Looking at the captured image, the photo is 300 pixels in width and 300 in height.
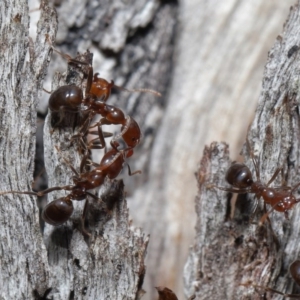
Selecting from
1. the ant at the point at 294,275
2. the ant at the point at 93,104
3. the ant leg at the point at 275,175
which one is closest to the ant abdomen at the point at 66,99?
the ant at the point at 93,104

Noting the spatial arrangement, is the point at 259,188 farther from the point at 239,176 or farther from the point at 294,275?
the point at 294,275

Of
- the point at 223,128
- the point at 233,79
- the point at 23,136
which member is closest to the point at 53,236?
the point at 23,136

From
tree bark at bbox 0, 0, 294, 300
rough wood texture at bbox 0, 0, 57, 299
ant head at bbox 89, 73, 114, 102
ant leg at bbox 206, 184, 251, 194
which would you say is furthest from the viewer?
tree bark at bbox 0, 0, 294, 300

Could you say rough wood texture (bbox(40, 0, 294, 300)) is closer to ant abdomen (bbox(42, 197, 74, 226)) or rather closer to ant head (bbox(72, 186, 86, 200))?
ant head (bbox(72, 186, 86, 200))

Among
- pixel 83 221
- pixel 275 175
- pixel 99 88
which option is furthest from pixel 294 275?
pixel 99 88

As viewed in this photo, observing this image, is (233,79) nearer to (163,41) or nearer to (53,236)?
(163,41)

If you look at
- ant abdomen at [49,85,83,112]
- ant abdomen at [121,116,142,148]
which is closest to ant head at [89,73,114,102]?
ant abdomen at [121,116,142,148]
